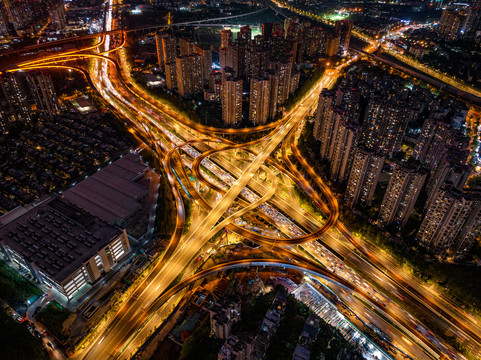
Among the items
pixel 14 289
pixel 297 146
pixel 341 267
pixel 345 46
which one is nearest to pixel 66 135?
pixel 14 289

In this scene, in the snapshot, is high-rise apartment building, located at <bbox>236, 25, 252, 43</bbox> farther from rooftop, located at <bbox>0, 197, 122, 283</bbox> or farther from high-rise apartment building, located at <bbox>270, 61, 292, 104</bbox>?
rooftop, located at <bbox>0, 197, 122, 283</bbox>

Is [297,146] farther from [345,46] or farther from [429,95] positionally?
[345,46]

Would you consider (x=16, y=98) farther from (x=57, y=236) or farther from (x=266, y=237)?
(x=266, y=237)

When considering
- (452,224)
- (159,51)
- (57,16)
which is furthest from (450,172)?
(57,16)

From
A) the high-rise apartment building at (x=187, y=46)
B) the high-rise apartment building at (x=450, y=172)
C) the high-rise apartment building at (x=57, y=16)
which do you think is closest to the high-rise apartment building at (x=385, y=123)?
the high-rise apartment building at (x=450, y=172)

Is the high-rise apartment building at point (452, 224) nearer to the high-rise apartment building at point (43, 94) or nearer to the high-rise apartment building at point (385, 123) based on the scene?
the high-rise apartment building at point (385, 123)

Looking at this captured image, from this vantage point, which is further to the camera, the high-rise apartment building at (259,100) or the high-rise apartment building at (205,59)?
the high-rise apartment building at (205,59)
